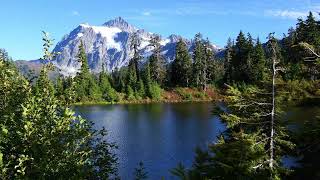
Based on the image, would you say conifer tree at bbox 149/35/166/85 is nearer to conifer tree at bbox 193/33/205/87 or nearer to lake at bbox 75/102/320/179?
conifer tree at bbox 193/33/205/87

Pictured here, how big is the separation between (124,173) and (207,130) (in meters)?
26.5

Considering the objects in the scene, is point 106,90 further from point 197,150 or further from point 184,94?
point 197,150

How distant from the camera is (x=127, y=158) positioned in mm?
49219

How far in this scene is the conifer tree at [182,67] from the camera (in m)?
141

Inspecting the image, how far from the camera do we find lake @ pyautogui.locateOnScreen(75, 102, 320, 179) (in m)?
45.7

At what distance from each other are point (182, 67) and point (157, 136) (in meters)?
78.6

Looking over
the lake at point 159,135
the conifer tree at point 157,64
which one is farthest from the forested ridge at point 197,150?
the conifer tree at point 157,64

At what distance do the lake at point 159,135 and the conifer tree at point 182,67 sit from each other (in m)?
42.2

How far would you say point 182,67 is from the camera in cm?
14175

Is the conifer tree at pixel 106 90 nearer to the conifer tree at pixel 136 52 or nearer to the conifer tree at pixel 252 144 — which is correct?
the conifer tree at pixel 136 52

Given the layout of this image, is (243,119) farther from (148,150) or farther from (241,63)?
(241,63)

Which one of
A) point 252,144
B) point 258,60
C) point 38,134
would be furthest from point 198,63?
point 38,134

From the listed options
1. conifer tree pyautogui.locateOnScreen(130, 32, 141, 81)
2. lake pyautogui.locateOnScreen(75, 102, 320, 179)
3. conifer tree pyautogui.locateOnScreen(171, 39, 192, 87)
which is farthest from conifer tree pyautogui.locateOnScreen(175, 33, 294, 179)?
conifer tree pyautogui.locateOnScreen(130, 32, 141, 81)

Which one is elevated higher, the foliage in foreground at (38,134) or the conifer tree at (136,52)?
the conifer tree at (136,52)
